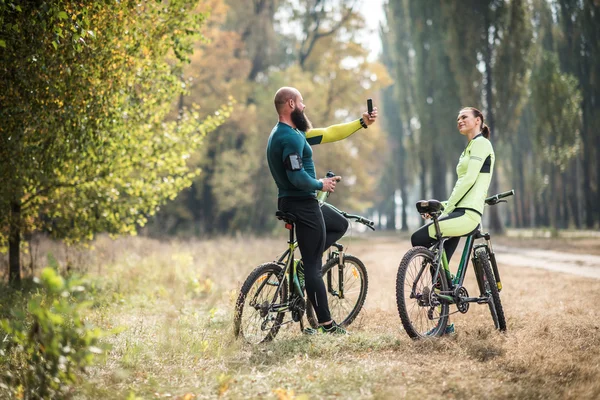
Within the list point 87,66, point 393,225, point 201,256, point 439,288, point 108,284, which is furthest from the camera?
point 393,225

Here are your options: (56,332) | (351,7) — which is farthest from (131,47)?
(351,7)

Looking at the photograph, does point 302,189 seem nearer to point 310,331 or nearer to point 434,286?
point 310,331

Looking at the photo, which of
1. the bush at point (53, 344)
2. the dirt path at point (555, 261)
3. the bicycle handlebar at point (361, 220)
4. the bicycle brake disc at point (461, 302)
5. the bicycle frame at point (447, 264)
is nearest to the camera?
the bush at point (53, 344)

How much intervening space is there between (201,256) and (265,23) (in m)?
16.3

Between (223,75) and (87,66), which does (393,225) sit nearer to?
(223,75)

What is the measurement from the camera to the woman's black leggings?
475 cm

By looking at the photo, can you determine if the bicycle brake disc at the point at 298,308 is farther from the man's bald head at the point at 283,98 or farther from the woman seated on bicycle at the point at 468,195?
the man's bald head at the point at 283,98

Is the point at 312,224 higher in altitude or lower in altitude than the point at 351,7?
lower

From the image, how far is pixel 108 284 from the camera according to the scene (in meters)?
8.48

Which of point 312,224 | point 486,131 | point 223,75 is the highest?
point 223,75

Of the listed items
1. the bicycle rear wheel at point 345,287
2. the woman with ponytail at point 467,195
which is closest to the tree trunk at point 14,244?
the bicycle rear wheel at point 345,287

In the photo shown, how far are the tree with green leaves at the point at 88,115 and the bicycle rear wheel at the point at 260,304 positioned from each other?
8.67 feet

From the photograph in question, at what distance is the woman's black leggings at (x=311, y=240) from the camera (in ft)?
→ 15.6

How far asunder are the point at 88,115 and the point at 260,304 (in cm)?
360
